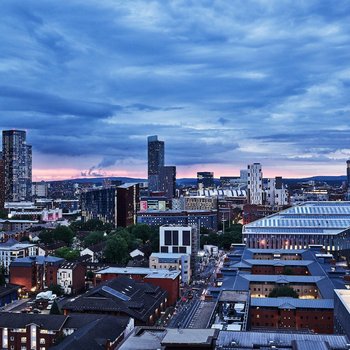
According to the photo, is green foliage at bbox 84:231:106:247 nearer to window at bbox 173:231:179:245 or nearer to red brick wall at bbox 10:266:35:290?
window at bbox 173:231:179:245

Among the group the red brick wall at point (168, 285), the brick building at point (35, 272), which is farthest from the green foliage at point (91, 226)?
the red brick wall at point (168, 285)

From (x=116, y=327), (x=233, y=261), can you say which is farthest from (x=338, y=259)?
(x=116, y=327)

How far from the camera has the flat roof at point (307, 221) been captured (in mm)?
71562

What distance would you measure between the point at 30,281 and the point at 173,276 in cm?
1502

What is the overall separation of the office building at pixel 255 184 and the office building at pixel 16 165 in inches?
3252

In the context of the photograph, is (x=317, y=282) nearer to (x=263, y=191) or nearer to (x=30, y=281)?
(x=30, y=281)

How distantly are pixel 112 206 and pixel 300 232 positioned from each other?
5552cm

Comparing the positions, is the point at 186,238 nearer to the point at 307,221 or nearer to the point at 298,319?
the point at 307,221

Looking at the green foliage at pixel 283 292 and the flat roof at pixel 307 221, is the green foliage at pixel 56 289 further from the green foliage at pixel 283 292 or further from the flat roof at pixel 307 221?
the flat roof at pixel 307 221

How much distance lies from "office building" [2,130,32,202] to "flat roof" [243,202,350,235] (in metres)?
119

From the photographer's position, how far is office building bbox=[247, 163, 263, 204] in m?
136

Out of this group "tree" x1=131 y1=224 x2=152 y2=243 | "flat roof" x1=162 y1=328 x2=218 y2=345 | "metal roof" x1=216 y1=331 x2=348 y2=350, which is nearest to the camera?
"flat roof" x1=162 y1=328 x2=218 y2=345

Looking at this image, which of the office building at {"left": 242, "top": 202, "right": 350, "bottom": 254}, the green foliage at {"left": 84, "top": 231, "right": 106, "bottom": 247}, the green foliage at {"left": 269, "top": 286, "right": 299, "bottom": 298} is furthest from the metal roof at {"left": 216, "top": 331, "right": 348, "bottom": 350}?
the green foliage at {"left": 84, "top": 231, "right": 106, "bottom": 247}

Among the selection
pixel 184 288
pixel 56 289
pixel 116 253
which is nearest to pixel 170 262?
pixel 184 288
